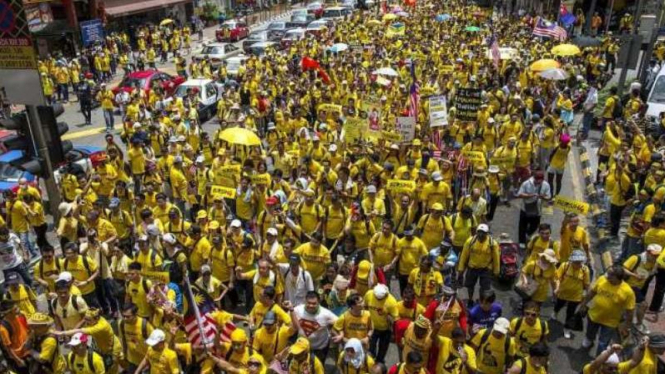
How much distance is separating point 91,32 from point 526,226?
2873 cm

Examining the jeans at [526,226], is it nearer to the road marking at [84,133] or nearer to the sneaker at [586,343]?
the sneaker at [586,343]

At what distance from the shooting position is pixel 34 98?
922 cm

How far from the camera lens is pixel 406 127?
1316cm

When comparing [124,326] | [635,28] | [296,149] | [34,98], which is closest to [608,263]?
[296,149]

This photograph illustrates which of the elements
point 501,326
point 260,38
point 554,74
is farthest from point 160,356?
point 260,38

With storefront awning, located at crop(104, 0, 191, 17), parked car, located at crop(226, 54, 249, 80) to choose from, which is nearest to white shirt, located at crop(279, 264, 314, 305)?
parked car, located at crop(226, 54, 249, 80)

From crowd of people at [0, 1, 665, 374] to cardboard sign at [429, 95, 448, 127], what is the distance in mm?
552

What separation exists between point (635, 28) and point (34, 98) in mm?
18015

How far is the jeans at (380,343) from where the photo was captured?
7.62 meters

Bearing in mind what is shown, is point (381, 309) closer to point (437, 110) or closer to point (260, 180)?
point (260, 180)

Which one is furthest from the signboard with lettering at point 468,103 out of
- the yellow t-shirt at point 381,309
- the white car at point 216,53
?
the white car at point 216,53

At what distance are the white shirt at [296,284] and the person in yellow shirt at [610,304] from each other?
3.72 m

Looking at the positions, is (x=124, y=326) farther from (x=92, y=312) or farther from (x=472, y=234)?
(x=472, y=234)

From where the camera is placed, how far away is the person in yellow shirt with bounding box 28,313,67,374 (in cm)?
689
